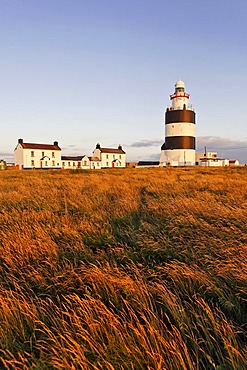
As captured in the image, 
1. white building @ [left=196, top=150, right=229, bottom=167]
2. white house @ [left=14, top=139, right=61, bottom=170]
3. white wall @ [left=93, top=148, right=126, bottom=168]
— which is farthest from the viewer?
white wall @ [left=93, top=148, right=126, bottom=168]

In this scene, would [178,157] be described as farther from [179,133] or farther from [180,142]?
[179,133]

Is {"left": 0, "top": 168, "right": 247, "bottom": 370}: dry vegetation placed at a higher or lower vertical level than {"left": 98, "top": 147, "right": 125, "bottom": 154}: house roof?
lower

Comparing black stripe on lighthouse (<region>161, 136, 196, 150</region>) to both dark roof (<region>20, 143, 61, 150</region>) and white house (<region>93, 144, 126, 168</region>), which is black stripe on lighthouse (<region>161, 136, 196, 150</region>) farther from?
A: dark roof (<region>20, 143, 61, 150</region>)

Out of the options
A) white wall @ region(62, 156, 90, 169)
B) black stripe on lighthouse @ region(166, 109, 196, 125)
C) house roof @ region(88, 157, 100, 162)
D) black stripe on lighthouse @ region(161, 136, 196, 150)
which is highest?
black stripe on lighthouse @ region(166, 109, 196, 125)

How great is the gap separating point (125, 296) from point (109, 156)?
257 feet

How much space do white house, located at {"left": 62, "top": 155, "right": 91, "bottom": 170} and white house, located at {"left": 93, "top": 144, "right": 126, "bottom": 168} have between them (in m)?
4.26

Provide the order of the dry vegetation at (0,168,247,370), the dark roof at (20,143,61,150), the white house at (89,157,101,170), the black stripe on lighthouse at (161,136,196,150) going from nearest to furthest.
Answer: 1. the dry vegetation at (0,168,247,370)
2. the black stripe on lighthouse at (161,136,196,150)
3. the dark roof at (20,143,61,150)
4. the white house at (89,157,101,170)

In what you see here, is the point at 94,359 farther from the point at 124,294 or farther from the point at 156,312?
the point at 124,294

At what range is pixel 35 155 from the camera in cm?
6875

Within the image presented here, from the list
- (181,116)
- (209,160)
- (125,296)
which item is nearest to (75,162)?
(181,116)

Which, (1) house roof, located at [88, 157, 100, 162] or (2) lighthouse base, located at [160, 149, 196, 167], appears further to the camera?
(1) house roof, located at [88, 157, 100, 162]

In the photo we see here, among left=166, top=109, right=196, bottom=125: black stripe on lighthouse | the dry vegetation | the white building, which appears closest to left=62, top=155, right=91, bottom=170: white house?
left=166, top=109, right=196, bottom=125: black stripe on lighthouse

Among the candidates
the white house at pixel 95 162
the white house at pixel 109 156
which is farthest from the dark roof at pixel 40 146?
the white house at pixel 109 156

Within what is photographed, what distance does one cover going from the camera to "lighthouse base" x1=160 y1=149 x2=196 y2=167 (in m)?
61.2
